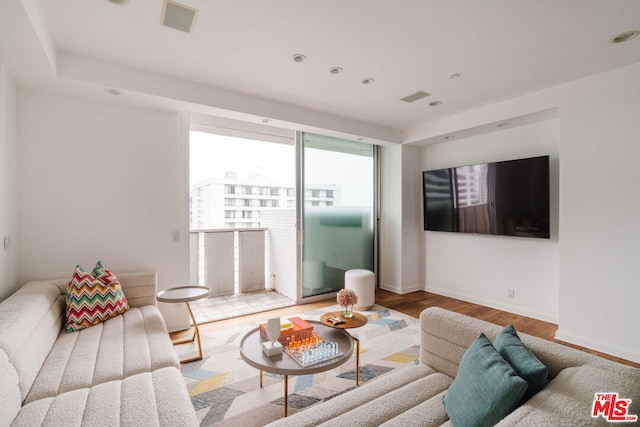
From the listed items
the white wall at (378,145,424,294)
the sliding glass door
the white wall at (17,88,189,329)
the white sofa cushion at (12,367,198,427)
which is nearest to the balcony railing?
the sliding glass door

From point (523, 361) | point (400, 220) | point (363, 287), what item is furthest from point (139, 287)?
point (400, 220)

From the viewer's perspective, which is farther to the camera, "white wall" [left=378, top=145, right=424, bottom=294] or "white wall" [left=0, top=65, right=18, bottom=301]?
Result: "white wall" [left=378, top=145, right=424, bottom=294]

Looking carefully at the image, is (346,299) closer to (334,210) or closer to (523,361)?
(523,361)

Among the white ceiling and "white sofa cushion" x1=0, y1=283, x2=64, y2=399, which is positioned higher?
the white ceiling

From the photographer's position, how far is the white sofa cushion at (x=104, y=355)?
1.55 meters

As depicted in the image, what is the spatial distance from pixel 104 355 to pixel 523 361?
217cm

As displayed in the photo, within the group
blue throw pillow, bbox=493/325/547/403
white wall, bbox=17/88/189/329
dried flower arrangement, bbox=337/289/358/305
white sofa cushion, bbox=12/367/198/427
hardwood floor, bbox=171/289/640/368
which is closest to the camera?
blue throw pillow, bbox=493/325/547/403

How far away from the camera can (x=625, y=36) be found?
2.25 metres

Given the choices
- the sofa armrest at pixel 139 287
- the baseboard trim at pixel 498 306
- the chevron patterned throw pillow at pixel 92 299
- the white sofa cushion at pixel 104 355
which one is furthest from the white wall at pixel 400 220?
the chevron patterned throw pillow at pixel 92 299

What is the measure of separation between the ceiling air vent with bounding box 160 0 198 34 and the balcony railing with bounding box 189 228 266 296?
3.04 metres

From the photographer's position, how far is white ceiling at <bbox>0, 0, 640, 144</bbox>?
6.37 ft

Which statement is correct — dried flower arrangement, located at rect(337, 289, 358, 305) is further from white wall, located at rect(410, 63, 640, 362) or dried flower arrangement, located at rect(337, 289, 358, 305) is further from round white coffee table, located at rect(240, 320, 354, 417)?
white wall, located at rect(410, 63, 640, 362)

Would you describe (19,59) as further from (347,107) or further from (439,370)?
(439,370)

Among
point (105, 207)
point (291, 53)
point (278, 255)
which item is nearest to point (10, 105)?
point (105, 207)
